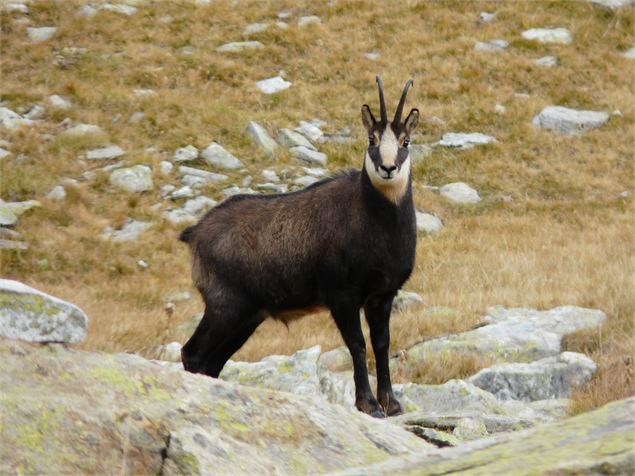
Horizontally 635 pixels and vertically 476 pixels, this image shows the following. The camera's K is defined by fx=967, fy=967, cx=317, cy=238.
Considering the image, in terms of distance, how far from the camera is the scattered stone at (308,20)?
26797 mm

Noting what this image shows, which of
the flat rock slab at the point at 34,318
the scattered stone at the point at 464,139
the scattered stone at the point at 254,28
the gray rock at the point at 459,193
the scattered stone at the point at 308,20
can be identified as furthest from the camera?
the scattered stone at the point at 308,20

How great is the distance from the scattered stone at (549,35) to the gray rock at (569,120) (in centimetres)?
354

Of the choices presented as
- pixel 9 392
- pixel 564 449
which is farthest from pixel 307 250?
pixel 564 449

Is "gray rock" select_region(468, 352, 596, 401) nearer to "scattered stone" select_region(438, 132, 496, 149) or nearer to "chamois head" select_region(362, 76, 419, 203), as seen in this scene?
"chamois head" select_region(362, 76, 419, 203)

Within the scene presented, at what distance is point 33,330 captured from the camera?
17.7 feet

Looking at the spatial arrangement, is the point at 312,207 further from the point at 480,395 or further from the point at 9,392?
the point at 9,392

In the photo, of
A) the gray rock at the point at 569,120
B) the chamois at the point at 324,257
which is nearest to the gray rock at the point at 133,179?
the gray rock at the point at 569,120

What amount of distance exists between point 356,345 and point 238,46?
1763 centimetres

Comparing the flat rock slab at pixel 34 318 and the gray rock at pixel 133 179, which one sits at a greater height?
the flat rock slab at pixel 34 318

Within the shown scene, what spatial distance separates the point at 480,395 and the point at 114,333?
5.57 metres

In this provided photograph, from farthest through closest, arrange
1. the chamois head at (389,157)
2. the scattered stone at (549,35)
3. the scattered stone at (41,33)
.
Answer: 1. the scattered stone at (549,35)
2. the scattered stone at (41,33)
3. the chamois head at (389,157)

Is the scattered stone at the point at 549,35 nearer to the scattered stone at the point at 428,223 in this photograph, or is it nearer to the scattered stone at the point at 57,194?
the scattered stone at the point at 428,223

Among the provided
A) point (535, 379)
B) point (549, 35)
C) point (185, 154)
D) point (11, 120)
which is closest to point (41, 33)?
point (11, 120)

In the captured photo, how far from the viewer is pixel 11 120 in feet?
70.2
